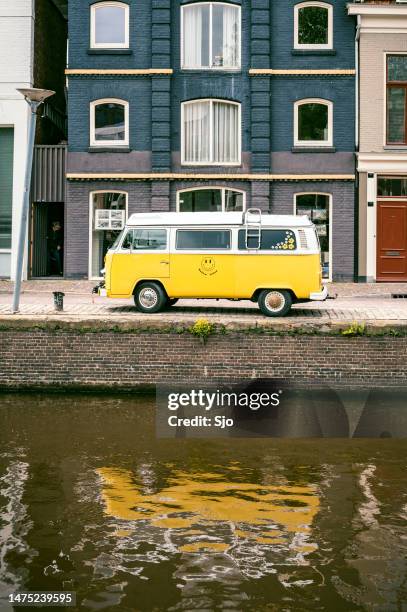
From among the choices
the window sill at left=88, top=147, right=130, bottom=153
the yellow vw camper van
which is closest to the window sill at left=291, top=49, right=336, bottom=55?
the window sill at left=88, top=147, right=130, bottom=153

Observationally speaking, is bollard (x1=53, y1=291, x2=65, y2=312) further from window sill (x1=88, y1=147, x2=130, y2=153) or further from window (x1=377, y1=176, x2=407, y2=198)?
window (x1=377, y1=176, x2=407, y2=198)

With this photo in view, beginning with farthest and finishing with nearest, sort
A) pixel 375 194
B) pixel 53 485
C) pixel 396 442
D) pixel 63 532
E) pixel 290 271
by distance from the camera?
pixel 375 194 < pixel 290 271 < pixel 396 442 < pixel 53 485 < pixel 63 532

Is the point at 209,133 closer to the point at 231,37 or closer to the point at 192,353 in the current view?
the point at 231,37

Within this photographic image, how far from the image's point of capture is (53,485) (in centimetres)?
1009

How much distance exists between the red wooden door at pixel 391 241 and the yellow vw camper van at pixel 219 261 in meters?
8.27

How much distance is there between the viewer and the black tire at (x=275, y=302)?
17.0m

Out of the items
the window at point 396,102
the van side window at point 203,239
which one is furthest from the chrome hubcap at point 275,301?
the window at point 396,102

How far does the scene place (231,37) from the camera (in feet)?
83.4

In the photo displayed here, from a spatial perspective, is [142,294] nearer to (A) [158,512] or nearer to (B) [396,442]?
(B) [396,442]

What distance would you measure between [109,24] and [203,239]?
11140 mm

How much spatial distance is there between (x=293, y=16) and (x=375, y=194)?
591 cm

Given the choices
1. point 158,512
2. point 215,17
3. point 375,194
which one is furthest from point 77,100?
point 158,512

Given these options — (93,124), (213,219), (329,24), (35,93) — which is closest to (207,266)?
(213,219)

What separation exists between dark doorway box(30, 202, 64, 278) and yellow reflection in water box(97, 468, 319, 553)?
54.4 feet
